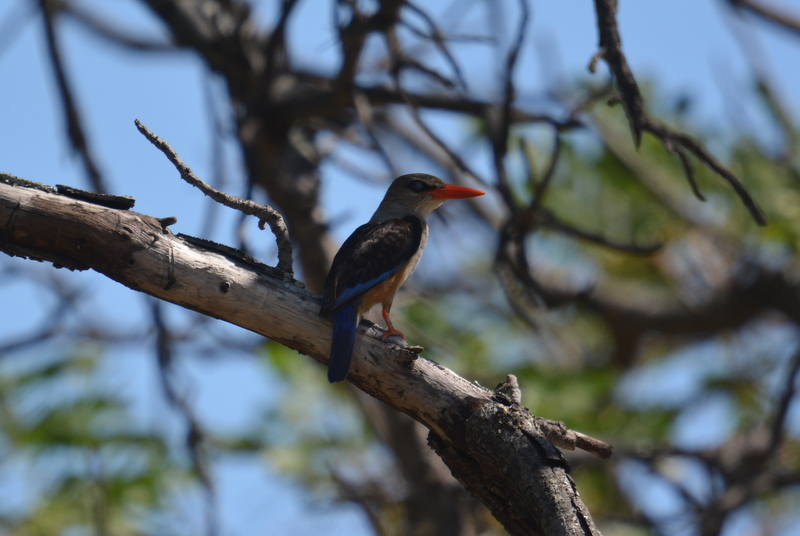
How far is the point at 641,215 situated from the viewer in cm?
747

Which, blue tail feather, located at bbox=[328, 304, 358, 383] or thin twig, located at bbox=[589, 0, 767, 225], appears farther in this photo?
thin twig, located at bbox=[589, 0, 767, 225]

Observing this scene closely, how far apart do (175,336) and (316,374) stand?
187 centimetres

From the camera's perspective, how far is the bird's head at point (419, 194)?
5.08 metres

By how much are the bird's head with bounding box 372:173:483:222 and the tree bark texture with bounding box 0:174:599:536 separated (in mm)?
2222

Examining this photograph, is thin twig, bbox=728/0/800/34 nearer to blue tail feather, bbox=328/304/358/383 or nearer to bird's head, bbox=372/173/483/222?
bird's head, bbox=372/173/483/222

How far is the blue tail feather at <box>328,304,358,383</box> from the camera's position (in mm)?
2906

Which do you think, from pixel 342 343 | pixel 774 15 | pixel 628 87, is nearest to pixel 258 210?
pixel 342 343

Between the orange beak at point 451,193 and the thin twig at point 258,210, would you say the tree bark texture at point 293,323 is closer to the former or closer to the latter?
the thin twig at point 258,210

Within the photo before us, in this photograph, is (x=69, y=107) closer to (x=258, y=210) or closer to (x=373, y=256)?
(x=373, y=256)

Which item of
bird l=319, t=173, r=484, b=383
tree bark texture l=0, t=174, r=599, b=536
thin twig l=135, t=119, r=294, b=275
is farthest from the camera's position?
bird l=319, t=173, r=484, b=383

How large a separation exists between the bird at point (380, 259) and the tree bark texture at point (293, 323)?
0.10 metres

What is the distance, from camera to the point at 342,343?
9.63 feet

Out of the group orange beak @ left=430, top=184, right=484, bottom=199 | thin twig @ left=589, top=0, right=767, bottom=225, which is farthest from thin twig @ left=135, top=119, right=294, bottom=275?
orange beak @ left=430, top=184, right=484, bottom=199

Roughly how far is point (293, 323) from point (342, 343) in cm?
20
